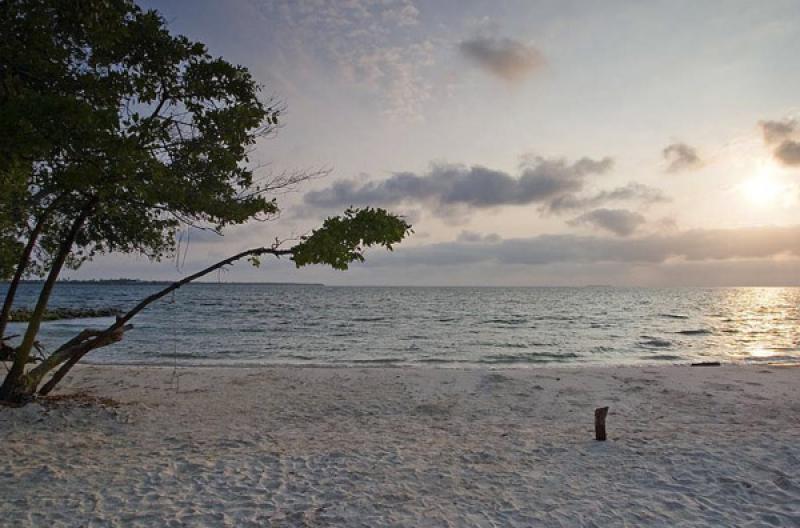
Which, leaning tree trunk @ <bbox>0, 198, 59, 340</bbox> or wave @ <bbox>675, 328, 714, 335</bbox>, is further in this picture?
wave @ <bbox>675, 328, 714, 335</bbox>

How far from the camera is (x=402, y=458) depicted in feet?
29.8

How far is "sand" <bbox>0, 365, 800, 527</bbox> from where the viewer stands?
22.5 ft

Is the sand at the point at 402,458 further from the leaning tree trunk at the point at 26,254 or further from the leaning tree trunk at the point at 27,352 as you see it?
the leaning tree trunk at the point at 26,254

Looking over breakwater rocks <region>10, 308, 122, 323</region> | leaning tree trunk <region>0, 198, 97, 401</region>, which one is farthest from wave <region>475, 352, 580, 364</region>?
breakwater rocks <region>10, 308, 122, 323</region>

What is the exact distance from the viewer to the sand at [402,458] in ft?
22.5

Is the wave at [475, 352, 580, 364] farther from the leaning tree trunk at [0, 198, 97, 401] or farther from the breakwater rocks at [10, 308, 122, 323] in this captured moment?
the breakwater rocks at [10, 308, 122, 323]

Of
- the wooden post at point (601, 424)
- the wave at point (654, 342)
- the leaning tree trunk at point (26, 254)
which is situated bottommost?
the wave at point (654, 342)

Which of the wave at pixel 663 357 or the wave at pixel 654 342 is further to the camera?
the wave at pixel 654 342

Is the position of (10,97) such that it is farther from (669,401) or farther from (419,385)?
(669,401)

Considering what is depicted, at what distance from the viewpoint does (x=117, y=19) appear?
7582mm

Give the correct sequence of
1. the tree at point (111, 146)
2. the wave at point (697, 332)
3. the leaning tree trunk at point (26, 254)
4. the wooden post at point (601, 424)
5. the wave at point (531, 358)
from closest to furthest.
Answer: the tree at point (111, 146) < the wooden post at point (601, 424) < the leaning tree trunk at point (26, 254) < the wave at point (531, 358) < the wave at point (697, 332)

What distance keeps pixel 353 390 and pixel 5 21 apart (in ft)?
39.2

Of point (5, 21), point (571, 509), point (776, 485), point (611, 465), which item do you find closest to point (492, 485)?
point (571, 509)

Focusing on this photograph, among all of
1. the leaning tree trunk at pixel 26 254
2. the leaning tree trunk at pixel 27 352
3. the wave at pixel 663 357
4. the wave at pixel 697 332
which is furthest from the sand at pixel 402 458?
the wave at pixel 697 332
